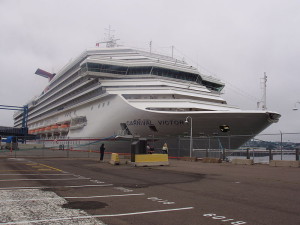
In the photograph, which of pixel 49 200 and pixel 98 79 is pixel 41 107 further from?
pixel 49 200

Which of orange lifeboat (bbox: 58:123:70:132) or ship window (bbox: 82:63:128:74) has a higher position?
ship window (bbox: 82:63:128:74)

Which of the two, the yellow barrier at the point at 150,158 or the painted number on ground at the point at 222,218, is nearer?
the painted number on ground at the point at 222,218

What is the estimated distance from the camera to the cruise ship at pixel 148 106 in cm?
2588

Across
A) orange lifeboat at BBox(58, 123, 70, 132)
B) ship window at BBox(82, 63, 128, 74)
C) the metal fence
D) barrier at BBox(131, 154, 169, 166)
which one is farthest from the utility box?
orange lifeboat at BBox(58, 123, 70, 132)

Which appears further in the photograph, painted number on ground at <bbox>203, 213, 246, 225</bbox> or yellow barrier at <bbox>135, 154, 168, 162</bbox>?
yellow barrier at <bbox>135, 154, 168, 162</bbox>

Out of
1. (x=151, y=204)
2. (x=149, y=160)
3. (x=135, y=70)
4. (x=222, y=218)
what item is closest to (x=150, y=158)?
(x=149, y=160)

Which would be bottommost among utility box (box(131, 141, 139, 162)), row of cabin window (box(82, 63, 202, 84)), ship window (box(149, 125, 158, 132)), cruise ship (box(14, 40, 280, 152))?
utility box (box(131, 141, 139, 162))

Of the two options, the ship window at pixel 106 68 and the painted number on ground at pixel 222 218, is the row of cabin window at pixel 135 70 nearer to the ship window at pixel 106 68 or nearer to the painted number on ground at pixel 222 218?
the ship window at pixel 106 68

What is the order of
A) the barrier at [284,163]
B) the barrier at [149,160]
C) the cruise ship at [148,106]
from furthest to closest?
the cruise ship at [148,106] → the barrier at [149,160] → the barrier at [284,163]

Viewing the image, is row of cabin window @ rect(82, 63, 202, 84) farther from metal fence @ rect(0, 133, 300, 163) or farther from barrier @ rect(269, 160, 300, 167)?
barrier @ rect(269, 160, 300, 167)

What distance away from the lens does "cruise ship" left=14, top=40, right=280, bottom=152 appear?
2588cm

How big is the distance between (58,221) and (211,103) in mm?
26697

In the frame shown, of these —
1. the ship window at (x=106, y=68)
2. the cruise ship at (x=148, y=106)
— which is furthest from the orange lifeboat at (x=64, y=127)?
the ship window at (x=106, y=68)

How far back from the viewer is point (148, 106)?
2816 centimetres
